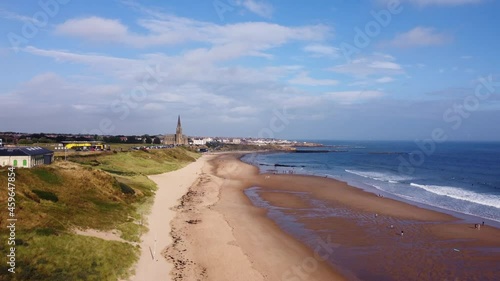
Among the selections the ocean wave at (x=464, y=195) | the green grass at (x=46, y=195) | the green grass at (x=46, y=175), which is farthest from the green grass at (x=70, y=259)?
the ocean wave at (x=464, y=195)

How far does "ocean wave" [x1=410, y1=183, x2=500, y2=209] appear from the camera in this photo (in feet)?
134

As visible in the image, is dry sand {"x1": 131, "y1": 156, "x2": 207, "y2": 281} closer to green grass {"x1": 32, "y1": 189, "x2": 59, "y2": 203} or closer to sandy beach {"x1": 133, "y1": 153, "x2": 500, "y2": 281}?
sandy beach {"x1": 133, "y1": 153, "x2": 500, "y2": 281}

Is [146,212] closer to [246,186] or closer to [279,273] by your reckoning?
[279,273]

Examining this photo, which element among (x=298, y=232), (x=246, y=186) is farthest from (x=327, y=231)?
(x=246, y=186)

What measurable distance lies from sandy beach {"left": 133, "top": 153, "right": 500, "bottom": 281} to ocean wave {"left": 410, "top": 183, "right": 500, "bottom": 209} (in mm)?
10203

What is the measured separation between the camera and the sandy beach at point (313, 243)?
18.7 m

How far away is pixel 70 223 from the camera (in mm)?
19031

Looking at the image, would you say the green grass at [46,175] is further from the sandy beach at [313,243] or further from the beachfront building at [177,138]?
the beachfront building at [177,138]

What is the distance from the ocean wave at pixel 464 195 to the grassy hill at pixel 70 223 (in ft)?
122

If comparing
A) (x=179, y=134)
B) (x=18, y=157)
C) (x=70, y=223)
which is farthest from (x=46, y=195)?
(x=179, y=134)

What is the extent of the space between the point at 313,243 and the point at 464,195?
31532mm

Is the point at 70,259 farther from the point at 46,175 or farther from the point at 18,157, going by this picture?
the point at 18,157

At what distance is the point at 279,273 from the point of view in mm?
18438

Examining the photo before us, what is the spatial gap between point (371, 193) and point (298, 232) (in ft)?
74.4
